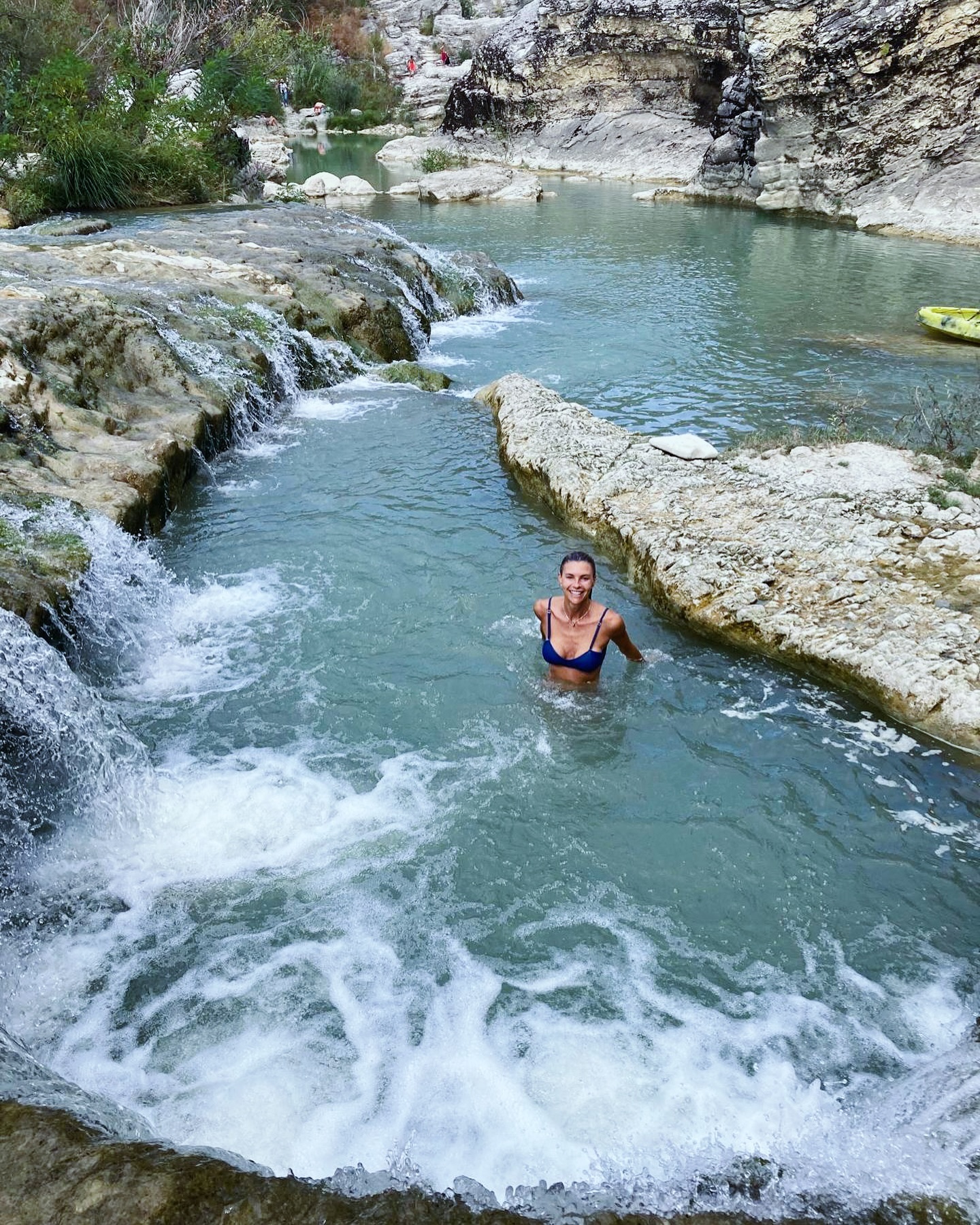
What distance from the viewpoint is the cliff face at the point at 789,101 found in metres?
23.9

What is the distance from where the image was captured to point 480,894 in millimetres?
4309

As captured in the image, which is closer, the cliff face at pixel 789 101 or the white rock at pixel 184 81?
the cliff face at pixel 789 101

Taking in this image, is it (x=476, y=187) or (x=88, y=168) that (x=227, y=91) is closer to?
(x=88, y=168)

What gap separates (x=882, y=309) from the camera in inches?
618

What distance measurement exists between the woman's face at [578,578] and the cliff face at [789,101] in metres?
21.7

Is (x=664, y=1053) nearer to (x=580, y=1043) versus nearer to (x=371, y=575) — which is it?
(x=580, y=1043)

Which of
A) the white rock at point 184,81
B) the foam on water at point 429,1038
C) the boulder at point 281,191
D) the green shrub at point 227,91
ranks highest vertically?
the white rock at point 184,81

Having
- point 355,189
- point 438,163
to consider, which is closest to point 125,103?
point 355,189

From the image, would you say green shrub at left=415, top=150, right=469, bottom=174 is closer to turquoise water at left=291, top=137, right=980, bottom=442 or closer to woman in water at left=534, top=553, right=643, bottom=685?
turquoise water at left=291, top=137, right=980, bottom=442

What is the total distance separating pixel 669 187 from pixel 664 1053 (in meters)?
33.2

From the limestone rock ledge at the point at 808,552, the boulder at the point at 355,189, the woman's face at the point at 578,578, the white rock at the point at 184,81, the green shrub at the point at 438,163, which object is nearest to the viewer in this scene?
the woman's face at the point at 578,578

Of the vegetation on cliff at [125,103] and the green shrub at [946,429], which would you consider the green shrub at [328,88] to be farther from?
the green shrub at [946,429]

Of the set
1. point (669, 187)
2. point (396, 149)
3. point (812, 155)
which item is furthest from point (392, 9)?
point (812, 155)

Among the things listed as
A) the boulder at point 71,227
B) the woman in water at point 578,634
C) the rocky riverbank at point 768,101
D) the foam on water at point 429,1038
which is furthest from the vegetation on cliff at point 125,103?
the foam on water at point 429,1038
